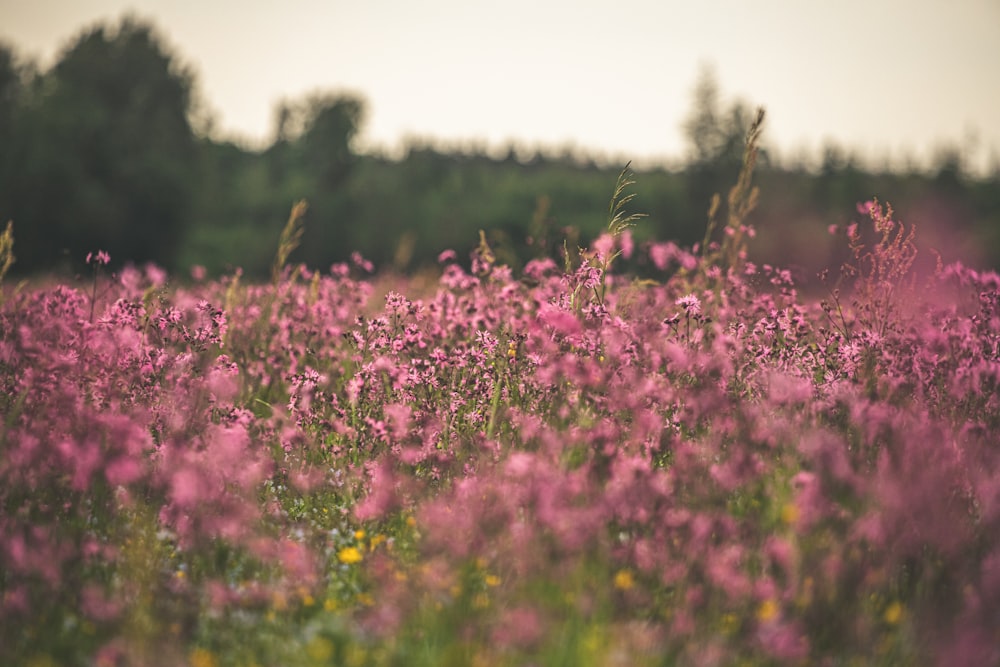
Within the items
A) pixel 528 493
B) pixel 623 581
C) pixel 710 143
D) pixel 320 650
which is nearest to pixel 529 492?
pixel 528 493

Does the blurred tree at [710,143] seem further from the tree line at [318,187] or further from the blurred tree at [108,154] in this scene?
the blurred tree at [108,154]

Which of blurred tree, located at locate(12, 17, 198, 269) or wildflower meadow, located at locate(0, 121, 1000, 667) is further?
blurred tree, located at locate(12, 17, 198, 269)

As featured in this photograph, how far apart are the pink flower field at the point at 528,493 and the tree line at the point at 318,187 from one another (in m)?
1.44

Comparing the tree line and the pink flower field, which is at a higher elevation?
the tree line

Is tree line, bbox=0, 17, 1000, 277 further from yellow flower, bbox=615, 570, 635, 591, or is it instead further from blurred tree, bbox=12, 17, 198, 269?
yellow flower, bbox=615, 570, 635, 591

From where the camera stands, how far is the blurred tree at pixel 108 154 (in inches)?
1068

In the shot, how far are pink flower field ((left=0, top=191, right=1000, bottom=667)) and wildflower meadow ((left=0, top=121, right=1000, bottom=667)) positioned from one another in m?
0.02

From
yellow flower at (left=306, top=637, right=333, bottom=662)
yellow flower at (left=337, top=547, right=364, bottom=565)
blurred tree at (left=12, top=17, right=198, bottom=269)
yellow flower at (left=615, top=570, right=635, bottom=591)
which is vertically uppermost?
blurred tree at (left=12, top=17, right=198, bottom=269)

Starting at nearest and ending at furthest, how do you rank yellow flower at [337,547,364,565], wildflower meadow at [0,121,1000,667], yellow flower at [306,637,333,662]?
yellow flower at [306,637,333,662] → wildflower meadow at [0,121,1000,667] → yellow flower at [337,547,364,565]

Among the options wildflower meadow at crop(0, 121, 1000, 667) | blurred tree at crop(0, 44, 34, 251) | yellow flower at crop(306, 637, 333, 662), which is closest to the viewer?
yellow flower at crop(306, 637, 333, 662)

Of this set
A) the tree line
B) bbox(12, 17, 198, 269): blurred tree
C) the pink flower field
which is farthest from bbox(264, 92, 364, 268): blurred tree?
the pink flower field

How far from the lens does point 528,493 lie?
299 centimetres

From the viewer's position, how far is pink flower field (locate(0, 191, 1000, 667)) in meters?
2.72

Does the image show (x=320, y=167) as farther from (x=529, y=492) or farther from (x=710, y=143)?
(x=529, y=492)
